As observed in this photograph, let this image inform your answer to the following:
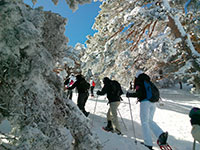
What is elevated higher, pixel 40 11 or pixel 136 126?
pixel 40 11

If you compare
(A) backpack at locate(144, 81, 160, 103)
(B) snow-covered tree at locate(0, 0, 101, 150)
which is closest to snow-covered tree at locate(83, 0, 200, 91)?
(A) backpack at locate(144, 81, 160, 103)

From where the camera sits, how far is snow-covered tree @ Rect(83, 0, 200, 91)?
4.34m

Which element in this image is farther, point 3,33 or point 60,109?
point 60,109

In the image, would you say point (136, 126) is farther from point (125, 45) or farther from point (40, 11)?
point (40, 11)

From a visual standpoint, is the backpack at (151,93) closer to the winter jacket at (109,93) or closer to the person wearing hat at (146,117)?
the person wearing hat at (146,117)

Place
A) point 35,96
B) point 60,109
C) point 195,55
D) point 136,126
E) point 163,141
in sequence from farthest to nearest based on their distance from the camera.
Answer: point 136,126 < point 195,55 < point 163,141 < point 60,109 < point 35,96

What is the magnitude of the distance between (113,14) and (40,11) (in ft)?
18.0

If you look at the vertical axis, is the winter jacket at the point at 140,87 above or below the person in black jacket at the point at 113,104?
above

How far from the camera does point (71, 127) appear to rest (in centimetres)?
173

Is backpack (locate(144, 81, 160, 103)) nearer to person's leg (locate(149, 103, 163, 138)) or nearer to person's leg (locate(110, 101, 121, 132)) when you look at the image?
person's leg (locate(149, 103, 163, 138))

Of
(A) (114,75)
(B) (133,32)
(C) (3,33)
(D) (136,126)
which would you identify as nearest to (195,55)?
(B) (133,32)

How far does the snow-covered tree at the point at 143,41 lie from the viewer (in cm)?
→ 434

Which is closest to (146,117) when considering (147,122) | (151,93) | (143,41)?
(147,122)

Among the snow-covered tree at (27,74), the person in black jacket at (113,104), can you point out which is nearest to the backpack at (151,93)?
the person in black jacket at (113,104)
